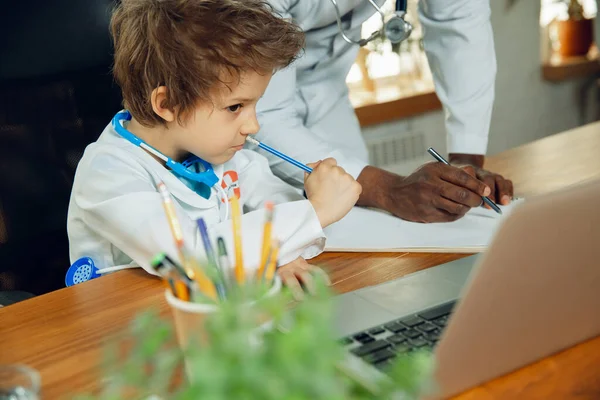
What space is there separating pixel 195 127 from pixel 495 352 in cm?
62

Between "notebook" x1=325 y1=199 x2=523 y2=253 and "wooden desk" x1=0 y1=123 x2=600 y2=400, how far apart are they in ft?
0.06

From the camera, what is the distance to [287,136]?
1.26 metres

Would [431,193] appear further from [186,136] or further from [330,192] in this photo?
[186,136]

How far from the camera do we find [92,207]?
3.17ft

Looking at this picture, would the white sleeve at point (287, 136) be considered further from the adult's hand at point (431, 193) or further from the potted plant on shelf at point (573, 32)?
the potted plant on shelf at point (573, 32)

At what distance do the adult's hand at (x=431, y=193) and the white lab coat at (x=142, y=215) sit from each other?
0.15 m

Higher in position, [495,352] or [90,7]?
[90,7]

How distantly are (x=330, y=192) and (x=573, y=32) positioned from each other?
113 inches

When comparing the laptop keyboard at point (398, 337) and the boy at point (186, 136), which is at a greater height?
the boy at point (186, 136)

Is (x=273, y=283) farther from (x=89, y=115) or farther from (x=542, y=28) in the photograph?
(x=542, y=28)

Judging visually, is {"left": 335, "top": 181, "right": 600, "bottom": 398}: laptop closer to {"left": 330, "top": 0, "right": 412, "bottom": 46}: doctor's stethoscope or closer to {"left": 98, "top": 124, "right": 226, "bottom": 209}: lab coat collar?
{"left": 98, "top": 124, "right": 226, "bottom": 209}: lab coat collar

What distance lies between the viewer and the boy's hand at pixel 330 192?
1022 mm

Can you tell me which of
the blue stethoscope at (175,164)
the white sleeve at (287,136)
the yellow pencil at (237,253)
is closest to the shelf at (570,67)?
the white sleeve at (287,136)

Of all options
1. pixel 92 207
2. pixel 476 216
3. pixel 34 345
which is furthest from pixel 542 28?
pixel 34 345
